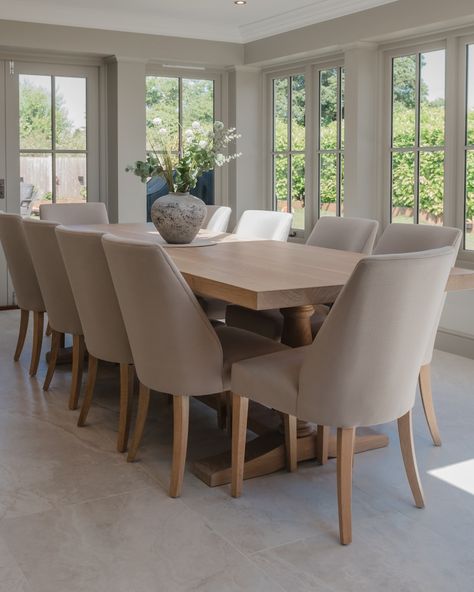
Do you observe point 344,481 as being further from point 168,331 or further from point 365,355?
point 168,331

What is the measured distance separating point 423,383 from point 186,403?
41.5 inches

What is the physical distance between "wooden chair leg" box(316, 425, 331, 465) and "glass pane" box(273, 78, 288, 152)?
164 inches

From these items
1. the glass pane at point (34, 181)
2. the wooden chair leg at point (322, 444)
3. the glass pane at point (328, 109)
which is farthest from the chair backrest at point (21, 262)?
the glass pane at point (328, 109)

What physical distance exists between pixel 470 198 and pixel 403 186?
653 mm

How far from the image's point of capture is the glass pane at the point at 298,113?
258 inches

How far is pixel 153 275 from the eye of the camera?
Result: 2641 millimetres

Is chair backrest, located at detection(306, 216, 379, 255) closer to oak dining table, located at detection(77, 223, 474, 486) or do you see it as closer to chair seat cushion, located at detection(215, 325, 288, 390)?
oak dining table, located at detection(77, 223, 474, 486)

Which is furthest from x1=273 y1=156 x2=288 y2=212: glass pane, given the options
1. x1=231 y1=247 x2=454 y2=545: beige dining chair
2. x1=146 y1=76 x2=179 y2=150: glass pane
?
x1=231 y1=247 x2=454 y2=545: beige dining chair

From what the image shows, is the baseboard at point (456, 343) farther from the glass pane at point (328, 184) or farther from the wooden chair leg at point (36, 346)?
the wooden chair leg at point (36, 346)

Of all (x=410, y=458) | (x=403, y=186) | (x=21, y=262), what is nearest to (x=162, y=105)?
(x=403, y=186)

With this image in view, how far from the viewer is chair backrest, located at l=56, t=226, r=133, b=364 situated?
3.13 m

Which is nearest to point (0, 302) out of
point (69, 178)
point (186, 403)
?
point (69, 178)

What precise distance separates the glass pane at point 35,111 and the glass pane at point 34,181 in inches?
4.0

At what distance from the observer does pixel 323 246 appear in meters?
4.34
